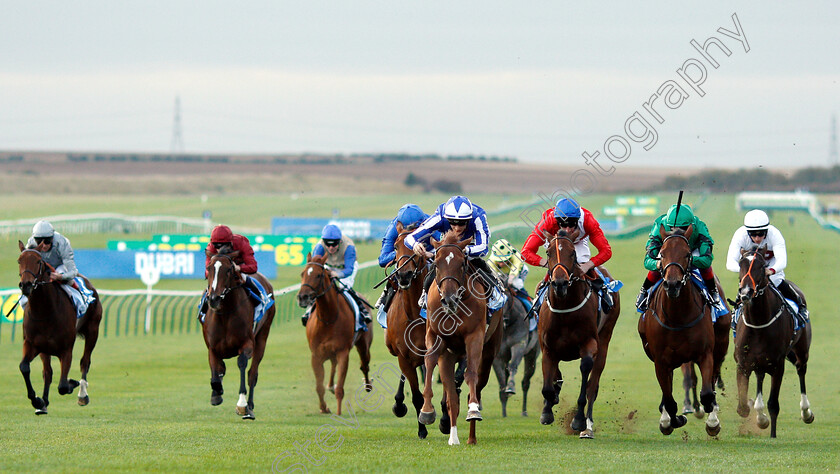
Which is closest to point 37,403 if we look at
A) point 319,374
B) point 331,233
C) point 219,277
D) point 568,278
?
point 219,277

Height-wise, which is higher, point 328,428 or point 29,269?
point 29,269

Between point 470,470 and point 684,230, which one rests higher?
point 684,230

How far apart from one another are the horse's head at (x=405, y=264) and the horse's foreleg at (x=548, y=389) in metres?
1.62

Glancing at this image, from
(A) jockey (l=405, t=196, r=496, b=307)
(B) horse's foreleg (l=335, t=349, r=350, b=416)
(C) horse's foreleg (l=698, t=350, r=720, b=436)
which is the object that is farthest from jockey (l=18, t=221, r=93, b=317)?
(C) horse's foreleg (l=698, t=350, r=720, b=436)

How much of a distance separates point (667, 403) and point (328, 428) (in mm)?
3353

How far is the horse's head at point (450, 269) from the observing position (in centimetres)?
968

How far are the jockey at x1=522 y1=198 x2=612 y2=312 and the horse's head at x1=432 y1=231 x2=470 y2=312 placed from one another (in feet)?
4.46

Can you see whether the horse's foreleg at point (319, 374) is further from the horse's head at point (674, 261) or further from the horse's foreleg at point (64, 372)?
the horse's head at point (674, 261)

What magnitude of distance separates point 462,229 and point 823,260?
35110 millimetres

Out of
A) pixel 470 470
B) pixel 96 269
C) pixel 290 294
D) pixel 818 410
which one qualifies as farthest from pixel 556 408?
pixel 96 269

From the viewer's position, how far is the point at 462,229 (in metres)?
10.4

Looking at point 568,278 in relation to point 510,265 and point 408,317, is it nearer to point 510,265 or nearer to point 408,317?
point 408,317

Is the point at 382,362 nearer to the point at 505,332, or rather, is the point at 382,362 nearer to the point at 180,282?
the point at 505,332

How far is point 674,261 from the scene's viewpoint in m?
10.4
